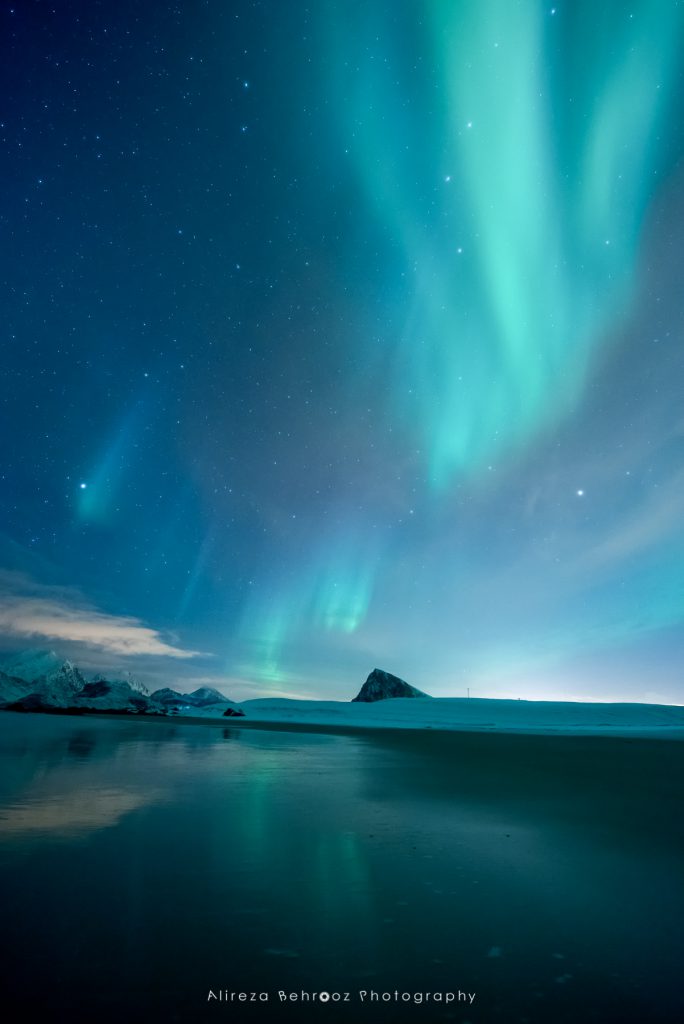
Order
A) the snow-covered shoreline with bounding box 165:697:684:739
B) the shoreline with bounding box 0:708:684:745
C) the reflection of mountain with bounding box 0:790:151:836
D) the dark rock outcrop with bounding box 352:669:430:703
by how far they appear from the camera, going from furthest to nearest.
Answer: the dark rock outcrop with bounding box 352:669:430:703 → the snow-covered shoreline with bounding box 165:697:684:739 → the shoreline with bounding box 0:708:684:745 → the reflection of mountain with bounding box 0:790:151:836

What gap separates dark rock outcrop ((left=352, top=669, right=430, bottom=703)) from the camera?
113312 millimetres

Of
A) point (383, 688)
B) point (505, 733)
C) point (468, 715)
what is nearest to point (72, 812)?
point (505, 733)

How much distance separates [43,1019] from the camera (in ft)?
8.41

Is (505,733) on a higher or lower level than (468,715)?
lower

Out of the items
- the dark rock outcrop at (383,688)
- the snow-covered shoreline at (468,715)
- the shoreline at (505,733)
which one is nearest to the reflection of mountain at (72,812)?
the shoreline at (505,733)

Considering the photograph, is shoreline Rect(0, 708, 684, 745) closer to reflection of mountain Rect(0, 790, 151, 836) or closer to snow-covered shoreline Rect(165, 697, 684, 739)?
snow-covered shoreline Rect(165, 697, 684, 739)

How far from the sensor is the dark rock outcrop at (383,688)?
113 metres

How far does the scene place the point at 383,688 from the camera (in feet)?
390

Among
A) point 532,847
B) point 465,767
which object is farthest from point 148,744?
point 532,847

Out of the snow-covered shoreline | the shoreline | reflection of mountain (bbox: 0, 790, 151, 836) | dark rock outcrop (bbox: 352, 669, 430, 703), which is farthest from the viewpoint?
dark rock outcrop (bbox: 352, 669, 430, 703)

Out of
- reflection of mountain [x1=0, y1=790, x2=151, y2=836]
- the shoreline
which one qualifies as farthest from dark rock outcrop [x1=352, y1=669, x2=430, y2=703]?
reflection of mountain [x1=0, y1=790, x2=151, y2=836]

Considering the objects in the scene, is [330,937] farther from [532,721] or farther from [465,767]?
[532,721]

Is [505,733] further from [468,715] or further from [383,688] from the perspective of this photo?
[383,688]

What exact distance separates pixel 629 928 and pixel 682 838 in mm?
3825
